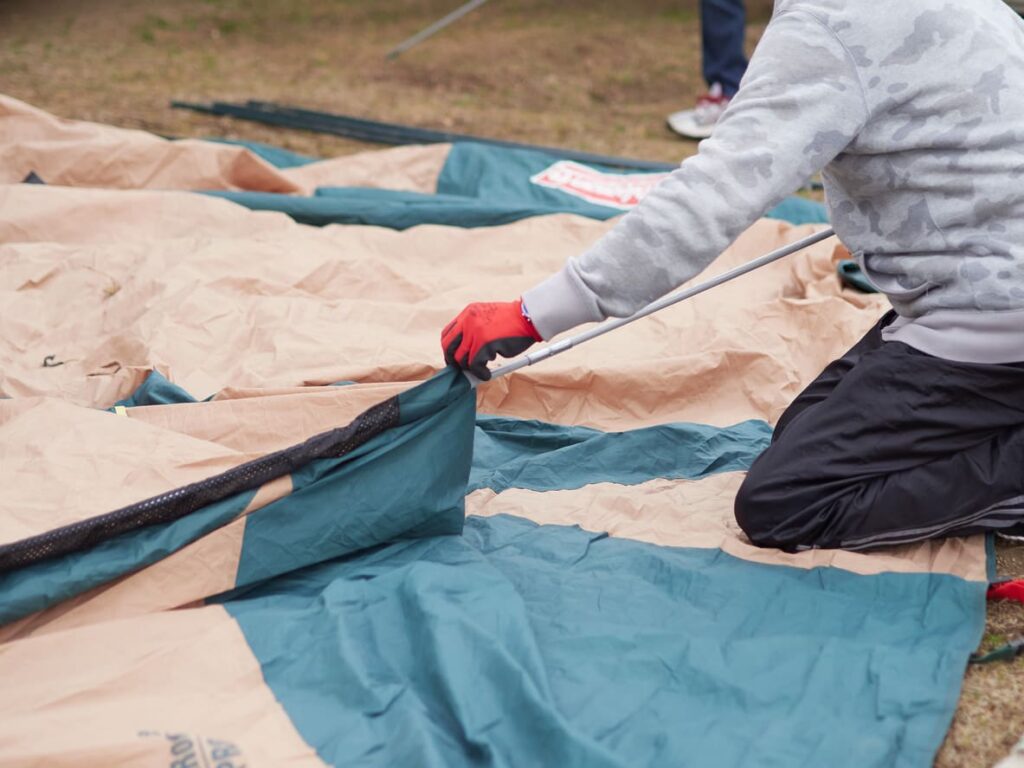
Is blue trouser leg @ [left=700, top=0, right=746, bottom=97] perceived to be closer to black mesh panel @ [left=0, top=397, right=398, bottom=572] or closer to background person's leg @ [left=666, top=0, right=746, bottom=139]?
background person's leg @ [left=666, top=0, right=746, bottom=139]

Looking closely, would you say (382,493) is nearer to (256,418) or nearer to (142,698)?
(256,418)

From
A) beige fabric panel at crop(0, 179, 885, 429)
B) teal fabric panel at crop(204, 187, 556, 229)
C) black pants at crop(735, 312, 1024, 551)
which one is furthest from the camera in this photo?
teal fabric panel at crop(204, 187, 556, 229)

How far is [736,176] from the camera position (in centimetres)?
155

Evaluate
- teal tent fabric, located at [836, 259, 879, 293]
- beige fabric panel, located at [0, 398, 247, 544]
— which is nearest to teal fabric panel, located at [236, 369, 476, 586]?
beige fabric panel, located at [0, 398, 247, 544]

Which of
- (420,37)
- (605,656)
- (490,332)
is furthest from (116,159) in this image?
(420,37)

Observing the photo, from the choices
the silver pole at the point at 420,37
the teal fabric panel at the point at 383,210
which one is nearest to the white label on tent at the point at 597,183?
the teal fabric panel at the point at 383,210

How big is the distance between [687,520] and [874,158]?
623 mm

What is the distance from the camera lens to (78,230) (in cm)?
281

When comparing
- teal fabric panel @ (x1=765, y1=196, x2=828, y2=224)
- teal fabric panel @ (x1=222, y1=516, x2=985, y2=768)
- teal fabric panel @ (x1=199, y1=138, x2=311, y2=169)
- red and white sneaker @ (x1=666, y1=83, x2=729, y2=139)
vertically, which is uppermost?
teal fabric panel @ (x1=222, y1=516, x2=985, y2=768)

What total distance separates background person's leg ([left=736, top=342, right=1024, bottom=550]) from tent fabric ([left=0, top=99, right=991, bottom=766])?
0.05 metres

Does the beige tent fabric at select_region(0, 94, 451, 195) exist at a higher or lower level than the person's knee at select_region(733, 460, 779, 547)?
lower

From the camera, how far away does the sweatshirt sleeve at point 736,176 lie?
1524mm

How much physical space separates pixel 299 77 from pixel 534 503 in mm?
3861

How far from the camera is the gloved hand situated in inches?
63.6
